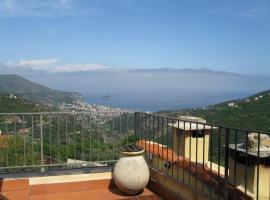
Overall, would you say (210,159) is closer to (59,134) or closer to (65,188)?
(65,188)

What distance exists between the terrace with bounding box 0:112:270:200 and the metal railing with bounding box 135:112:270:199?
0.01 meters

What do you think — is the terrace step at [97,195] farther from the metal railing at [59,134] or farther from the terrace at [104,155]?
the metal railing at [59,134]

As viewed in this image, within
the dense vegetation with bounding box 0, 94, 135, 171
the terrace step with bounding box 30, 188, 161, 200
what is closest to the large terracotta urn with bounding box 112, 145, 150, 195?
the terrace step with bounding box 30, 188, 161, 200

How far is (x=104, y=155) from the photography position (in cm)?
636

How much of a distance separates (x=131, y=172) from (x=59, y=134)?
60.7 inches

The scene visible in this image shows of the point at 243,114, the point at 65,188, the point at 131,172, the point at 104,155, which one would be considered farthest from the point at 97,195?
the point at 243,114

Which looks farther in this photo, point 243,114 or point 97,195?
point 243,114

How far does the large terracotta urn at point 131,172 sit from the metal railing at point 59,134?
0.80 metres

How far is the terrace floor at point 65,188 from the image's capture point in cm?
523

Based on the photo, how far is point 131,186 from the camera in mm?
5191

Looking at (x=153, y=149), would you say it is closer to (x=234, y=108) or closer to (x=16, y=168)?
(x=16, y=168)

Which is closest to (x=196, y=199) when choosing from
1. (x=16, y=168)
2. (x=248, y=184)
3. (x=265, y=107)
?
(x=248, y=184)

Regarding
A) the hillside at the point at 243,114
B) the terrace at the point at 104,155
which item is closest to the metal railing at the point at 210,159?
the terrace at the point at 104,155

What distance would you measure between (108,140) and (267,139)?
128 inches
